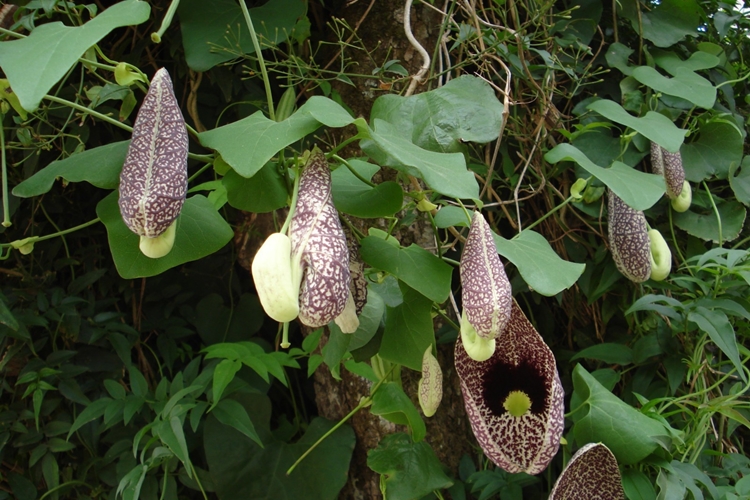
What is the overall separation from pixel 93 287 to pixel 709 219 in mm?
1256

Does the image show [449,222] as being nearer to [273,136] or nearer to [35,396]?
[273,136]

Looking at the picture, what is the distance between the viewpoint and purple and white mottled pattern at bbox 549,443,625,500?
2.60ft

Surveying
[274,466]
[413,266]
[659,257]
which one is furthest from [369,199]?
[274,466]

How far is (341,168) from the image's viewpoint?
2.46 feet

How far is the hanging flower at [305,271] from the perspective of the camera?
48cm

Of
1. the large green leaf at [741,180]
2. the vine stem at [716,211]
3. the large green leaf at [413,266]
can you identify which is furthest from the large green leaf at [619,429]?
the large green leaf at [741,180]

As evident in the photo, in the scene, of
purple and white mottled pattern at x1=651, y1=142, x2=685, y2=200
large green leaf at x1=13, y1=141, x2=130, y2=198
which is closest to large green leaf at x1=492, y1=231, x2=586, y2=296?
large green leaf at x1=13, y1=141, x2=130, y2=198

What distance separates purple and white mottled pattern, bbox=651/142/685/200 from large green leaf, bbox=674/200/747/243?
0.31ft

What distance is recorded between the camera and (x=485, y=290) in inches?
22.7

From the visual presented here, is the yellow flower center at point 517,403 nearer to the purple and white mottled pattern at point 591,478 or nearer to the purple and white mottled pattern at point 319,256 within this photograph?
the purple and white mottled pattern at point 591,478

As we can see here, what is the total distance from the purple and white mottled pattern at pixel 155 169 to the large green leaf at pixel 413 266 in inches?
9.1

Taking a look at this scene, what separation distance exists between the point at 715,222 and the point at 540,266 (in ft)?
2.42

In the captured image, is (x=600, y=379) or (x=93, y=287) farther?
(x=93, y=287)

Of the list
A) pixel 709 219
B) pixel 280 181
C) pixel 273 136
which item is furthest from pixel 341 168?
pixel 709 219
